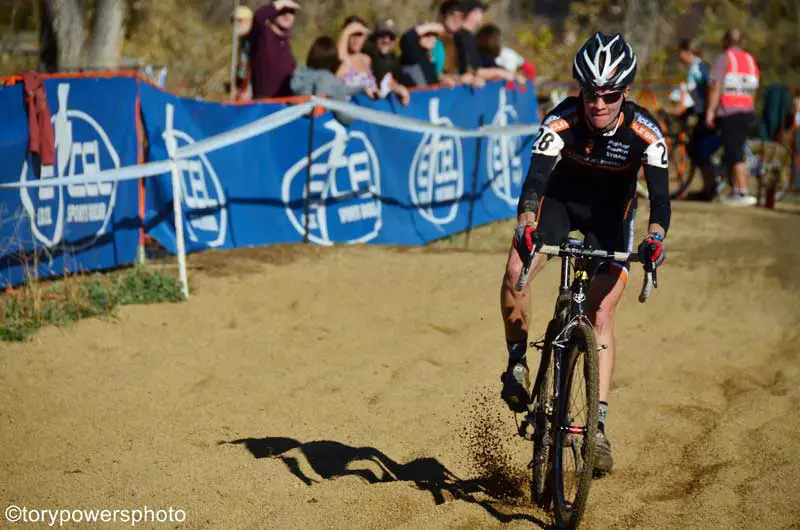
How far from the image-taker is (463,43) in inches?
532

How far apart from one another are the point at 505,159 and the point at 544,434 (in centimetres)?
912

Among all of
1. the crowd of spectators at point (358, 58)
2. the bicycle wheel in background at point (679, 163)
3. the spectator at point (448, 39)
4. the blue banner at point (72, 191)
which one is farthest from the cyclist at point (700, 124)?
the blue banner at point (72, 191)

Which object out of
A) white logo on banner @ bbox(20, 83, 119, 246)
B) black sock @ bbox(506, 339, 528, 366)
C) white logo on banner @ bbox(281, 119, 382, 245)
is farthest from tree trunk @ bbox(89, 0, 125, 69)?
black sock @ bbox(506, 339, 528, 366)

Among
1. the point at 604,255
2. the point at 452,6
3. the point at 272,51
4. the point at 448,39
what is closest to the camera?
the point at 604,255

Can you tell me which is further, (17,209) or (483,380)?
(17,209)

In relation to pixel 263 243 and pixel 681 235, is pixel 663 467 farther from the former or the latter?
pixel 681 235

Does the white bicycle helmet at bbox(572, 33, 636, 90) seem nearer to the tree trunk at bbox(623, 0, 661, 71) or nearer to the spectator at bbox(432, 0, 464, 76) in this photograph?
the spectator at bbox(432, 0, 464, 76)

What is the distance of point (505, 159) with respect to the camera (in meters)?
14.0

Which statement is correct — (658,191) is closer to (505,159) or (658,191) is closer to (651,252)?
(651,252)

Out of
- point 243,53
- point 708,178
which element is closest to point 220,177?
point 243,53

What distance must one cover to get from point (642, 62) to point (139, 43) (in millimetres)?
14987

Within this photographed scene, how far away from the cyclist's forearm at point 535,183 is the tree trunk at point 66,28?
8380 millimetres

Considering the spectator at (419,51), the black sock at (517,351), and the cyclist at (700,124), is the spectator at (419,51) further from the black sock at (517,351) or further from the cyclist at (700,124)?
the black sock at (517,351)

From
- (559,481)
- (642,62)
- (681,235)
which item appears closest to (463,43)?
(681,235)
